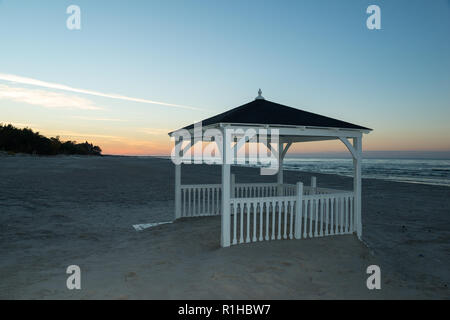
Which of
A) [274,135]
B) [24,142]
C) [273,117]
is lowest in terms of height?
[274,135]

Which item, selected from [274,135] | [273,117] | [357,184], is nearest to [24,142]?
[274,135]

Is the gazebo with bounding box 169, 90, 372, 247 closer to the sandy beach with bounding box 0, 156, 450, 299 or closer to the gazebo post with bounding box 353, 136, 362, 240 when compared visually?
the gazebo post with bounding box 353, 136, 362, 240

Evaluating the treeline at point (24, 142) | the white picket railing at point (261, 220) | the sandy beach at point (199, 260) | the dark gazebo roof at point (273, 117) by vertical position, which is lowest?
the sandy beach at point (199, 260)

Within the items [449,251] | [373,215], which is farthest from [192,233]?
[373,215]

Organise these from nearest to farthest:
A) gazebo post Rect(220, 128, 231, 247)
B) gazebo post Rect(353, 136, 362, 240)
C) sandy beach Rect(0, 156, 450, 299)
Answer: sandy beach Rect(0, 156, 450, 299), gazebo post Rect(220, 128, 231, 247), gazebo post Rect(353, 136, 362, 240)

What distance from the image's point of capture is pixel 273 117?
23.1 ft

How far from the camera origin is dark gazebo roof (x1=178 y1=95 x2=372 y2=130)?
6.65 metres

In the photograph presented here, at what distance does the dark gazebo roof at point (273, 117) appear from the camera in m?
6.65

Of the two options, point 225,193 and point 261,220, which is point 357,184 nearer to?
point 261,220

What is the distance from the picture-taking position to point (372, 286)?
4809 mm

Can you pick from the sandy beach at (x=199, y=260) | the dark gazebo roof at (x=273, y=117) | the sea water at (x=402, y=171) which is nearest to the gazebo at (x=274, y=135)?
the dark gazebo roof at (x=273, y=117)

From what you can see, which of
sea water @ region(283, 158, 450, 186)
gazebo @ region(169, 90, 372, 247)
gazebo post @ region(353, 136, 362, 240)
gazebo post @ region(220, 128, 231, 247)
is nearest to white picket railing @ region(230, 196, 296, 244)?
gazebo @ region(169, 90, 372, 247)

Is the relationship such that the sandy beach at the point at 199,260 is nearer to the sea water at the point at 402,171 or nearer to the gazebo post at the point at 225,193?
the gazebo post at the point at 225,193
